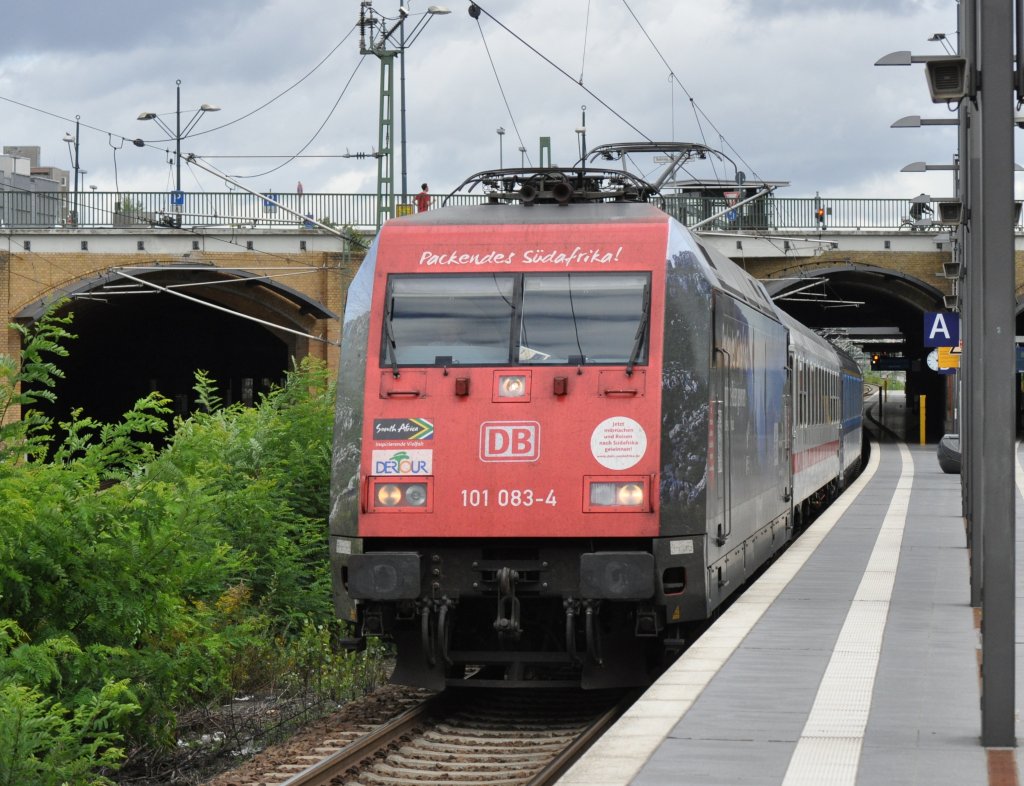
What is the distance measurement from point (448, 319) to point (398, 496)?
129cm

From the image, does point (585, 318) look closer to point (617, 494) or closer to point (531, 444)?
point (531, 444)

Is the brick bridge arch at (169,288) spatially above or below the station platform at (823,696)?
above

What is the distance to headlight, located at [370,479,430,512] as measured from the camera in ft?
34.2

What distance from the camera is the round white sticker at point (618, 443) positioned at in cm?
1037

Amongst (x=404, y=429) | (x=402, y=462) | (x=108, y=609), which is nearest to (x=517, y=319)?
(x=404, y=429)

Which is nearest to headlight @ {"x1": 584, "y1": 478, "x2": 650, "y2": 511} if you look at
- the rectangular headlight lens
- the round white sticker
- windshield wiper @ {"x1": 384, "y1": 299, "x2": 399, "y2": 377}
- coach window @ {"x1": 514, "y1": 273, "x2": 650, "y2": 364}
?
the rectangular headlight lens

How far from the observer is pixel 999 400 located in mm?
7230

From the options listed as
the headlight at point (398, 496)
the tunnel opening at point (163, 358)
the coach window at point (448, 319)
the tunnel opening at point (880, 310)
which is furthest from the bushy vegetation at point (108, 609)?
the tunnel opening at point (163, 358)

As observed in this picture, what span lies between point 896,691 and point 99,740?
445 centimetres

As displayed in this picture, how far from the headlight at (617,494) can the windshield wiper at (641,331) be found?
2.40 ft

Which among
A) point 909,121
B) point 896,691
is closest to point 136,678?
point 896,691

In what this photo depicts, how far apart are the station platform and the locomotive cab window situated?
214cm

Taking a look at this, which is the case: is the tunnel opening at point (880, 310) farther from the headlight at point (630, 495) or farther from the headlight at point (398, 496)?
the headlight at point (398, 496)

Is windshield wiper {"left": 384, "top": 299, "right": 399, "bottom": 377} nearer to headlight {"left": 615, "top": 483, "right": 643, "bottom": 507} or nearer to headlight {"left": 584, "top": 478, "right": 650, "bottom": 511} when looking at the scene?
headlight {"left": 584, "top": 478, "right": 650, "bottom": 511}
